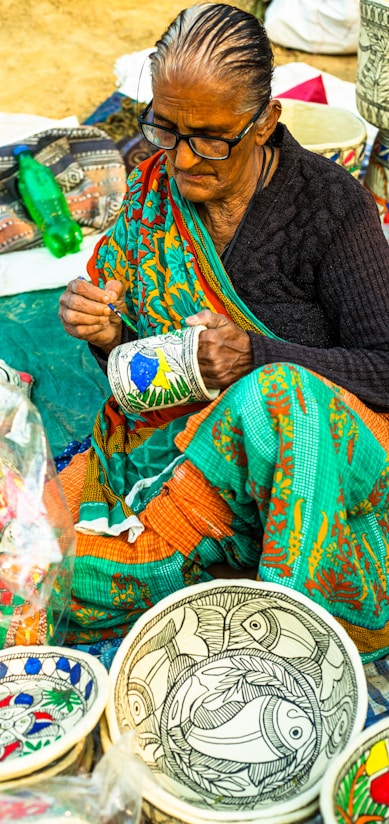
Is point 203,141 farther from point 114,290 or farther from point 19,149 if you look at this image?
point 19,149

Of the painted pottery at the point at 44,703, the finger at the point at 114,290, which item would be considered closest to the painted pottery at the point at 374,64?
the finger at the point at 114,290

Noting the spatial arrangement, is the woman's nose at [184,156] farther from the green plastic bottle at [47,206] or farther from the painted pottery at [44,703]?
the green plastic bottle at [47,206]

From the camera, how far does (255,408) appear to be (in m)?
1.68

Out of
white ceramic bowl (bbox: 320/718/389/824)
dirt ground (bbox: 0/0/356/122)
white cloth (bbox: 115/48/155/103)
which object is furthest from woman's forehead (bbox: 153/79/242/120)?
dirt ground (bbox: 0/0/356/122)

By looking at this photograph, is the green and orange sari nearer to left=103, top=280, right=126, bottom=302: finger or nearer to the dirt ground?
left=103, top=280, right=126, bottom=302: finger

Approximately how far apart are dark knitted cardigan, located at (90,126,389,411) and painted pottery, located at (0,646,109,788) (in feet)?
2.46

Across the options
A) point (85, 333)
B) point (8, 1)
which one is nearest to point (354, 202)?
point (85, 333)

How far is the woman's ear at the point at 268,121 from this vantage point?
198 cm

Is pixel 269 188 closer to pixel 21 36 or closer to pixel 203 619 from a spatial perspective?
pixel 203 619

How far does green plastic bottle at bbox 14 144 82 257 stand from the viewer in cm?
381

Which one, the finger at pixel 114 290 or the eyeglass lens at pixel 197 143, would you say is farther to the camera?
the finger at pixel 114 290

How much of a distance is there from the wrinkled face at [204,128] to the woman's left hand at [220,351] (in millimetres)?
311

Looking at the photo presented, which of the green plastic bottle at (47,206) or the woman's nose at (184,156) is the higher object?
the woman's nose at (184,156)

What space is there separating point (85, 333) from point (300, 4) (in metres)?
4.21
